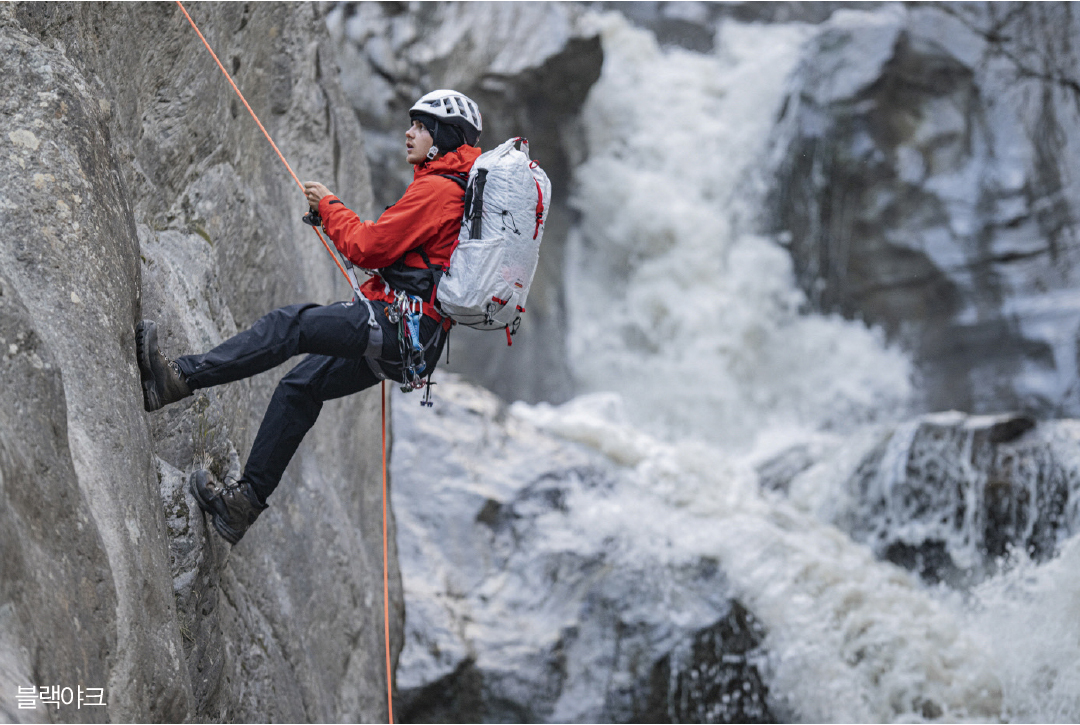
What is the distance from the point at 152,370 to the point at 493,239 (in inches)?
53.3

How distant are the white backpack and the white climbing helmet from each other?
0.23m

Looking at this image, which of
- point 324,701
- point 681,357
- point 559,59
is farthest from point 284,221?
point 681,357

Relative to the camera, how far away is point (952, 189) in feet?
44.9

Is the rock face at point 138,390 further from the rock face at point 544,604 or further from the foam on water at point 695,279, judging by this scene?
the foam on water at point 695,279

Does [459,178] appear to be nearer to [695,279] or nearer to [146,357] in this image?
[146,357]

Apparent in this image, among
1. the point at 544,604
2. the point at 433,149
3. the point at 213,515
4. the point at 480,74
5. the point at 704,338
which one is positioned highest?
the point at 480,74

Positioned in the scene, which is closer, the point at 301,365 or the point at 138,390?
the point at 138,390

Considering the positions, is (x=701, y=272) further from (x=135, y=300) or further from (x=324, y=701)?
(x=135, y=300)

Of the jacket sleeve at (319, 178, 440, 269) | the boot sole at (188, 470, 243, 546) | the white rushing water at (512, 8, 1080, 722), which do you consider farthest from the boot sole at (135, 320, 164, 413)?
the white rushing water at (512, 8, 1080, 722)

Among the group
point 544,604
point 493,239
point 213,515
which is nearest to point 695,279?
point 544,604

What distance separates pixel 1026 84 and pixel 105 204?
13.2 meters

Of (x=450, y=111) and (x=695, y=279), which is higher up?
(x=450, y=111)

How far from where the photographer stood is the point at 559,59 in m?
14.1

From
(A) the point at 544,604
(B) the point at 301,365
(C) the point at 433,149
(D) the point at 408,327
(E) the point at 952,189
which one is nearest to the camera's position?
(D) the point at 408,327
